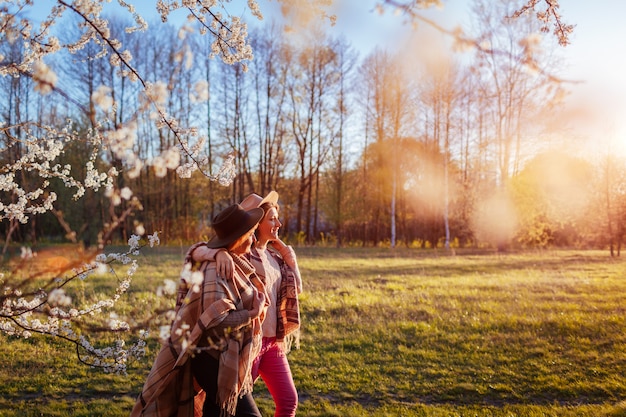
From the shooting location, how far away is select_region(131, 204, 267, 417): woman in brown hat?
130 inches

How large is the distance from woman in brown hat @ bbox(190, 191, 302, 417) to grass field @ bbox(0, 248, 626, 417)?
1657mm

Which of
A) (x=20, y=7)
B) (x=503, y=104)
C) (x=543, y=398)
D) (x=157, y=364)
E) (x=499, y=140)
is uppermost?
(x=503, y=104)

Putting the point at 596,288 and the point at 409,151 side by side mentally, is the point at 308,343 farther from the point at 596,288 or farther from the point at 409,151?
the point at 409,151

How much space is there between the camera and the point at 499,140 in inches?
1054

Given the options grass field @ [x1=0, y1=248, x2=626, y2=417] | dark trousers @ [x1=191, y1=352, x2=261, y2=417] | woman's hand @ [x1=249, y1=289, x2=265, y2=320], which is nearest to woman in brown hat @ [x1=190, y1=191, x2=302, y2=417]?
woman's hand @ [x1=249, y1=289, x2=265, y2=320]

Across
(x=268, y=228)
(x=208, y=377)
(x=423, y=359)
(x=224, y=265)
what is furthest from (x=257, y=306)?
(x=423, y=359)

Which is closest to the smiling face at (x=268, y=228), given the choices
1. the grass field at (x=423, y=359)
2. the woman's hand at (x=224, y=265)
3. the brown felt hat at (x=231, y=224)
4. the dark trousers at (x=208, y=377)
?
the brown felt hat at (x=231, y=224)

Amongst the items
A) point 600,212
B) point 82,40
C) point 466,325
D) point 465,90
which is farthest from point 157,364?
point 600,212

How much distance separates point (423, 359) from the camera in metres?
7.50

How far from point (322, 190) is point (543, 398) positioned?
2990 centimetres

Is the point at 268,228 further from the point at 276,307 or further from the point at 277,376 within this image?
the point at 277,376

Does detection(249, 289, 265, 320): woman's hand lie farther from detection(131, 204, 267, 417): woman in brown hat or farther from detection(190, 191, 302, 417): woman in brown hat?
detection(190, 191, 302, 417): woman in brown hat

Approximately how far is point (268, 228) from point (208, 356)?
141cm

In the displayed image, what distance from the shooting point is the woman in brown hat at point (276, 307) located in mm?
4051
